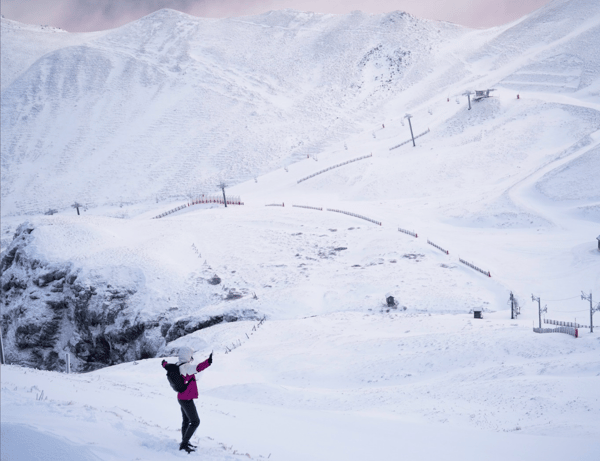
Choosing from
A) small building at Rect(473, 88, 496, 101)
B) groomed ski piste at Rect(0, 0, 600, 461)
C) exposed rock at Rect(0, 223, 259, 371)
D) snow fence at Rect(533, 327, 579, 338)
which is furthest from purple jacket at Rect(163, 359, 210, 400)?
small building at Rect(473, 88, 496, 101)

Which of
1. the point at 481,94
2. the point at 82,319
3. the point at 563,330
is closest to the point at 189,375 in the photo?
the point at 563,330

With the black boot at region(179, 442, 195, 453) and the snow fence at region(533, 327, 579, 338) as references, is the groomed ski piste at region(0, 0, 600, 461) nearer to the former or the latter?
the black boot at region(179, 442, 195, 453)

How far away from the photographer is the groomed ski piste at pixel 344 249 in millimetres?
11875

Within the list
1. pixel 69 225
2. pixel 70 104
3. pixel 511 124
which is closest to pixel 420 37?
pixel 511 124

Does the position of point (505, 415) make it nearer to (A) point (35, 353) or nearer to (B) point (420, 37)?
(A) point (35, 353)

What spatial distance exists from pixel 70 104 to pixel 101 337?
93.3m

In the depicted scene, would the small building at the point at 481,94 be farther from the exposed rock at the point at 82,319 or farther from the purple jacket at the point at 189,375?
the purple jacket at the point at 189,375

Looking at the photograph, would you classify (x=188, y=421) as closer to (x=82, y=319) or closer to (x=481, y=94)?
(x=82, y=319)

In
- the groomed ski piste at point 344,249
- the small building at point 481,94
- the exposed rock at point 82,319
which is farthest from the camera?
the small building at point 481,94

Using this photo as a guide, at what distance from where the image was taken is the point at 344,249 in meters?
43.7

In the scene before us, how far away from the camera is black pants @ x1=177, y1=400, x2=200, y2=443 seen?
8367 millimetres

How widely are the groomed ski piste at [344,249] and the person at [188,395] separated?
1.18 feet

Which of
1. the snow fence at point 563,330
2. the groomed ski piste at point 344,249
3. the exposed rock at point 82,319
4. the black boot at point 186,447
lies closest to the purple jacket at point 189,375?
the black boot at point 186,447

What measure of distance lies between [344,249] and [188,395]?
117ft
